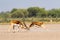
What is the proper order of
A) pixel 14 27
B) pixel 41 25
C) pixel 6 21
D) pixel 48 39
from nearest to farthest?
pixel 48 39 → pixel 14 27 → pixel 41 25 → pixel 6 21

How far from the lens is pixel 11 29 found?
79.2ft

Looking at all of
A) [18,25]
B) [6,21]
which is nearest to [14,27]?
[18,25]

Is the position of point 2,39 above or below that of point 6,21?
above

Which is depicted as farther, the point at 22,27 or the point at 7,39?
the point at 22,27

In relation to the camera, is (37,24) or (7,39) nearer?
(7,39)

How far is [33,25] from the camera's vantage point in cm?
2569

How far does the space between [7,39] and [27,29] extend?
335 inches

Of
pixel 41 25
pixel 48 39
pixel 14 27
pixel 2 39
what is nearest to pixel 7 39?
pixel 2 39

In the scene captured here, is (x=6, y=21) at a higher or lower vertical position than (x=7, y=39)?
Result: lower

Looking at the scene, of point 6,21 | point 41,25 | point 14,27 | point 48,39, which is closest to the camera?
point 48,39

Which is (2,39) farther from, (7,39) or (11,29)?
(11,29)

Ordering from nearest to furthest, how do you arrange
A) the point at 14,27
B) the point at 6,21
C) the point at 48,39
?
the point at 48,39
the point at 14,27
the point at 6,21

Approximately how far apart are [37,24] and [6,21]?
1987 centimetres

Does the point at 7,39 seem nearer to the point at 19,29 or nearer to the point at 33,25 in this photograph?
the point at 19,29
